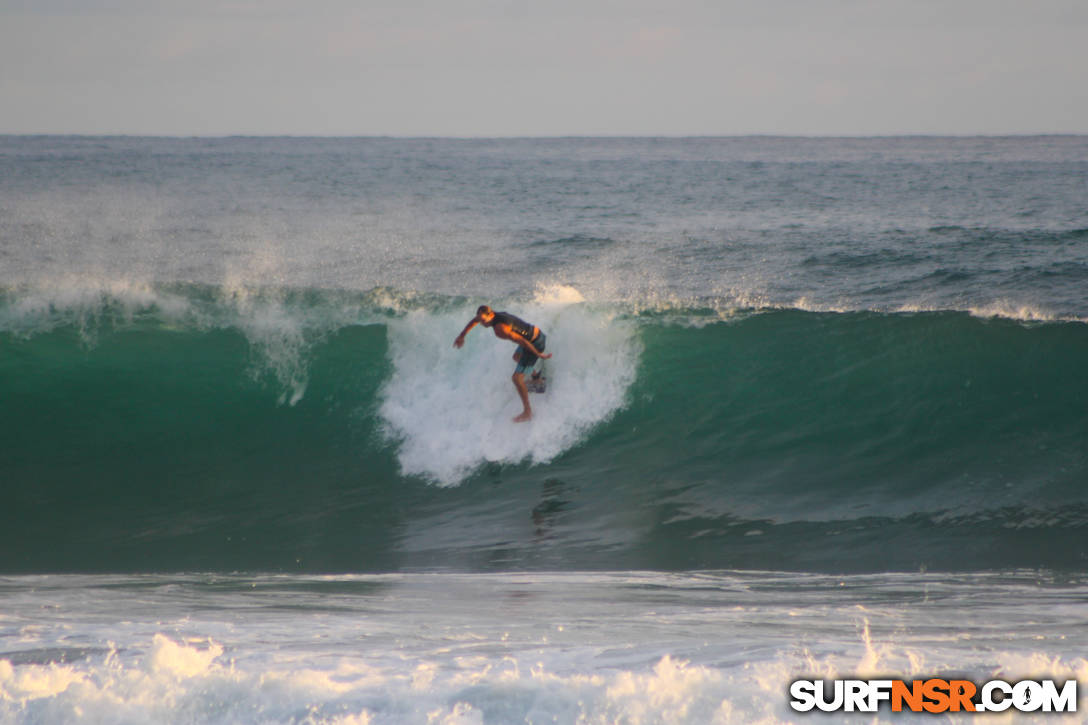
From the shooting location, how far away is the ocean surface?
3.67 metres

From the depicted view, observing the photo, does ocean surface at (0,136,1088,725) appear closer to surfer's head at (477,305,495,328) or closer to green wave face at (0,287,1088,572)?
green wave face at (0,287,1088,572)

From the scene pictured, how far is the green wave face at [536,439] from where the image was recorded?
7.45 m

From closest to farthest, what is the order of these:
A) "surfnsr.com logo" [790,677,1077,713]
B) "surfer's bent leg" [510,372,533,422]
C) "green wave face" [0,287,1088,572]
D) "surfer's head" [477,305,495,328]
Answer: "surfnsr.com logo" [790,677,1077,713], "green wave face" [0,287,1088,572], "surfer's head" [477,305,495,328], "surfer's bent leg" [510,372,533,422]

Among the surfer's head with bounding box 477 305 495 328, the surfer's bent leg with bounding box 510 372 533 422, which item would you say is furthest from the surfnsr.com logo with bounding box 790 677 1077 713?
the surfer's bent leg with bounding box 510 372 533 422

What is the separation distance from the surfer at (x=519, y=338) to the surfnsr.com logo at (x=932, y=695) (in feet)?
18.4

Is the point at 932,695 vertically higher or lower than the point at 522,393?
lower

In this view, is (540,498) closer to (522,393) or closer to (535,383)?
(522,393)

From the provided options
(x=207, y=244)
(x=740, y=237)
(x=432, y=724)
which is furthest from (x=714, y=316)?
(x=207, y=244)

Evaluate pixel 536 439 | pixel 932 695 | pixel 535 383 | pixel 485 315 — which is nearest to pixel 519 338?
pixel 485 315

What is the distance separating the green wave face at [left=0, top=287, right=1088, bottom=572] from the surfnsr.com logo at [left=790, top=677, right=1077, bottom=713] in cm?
335

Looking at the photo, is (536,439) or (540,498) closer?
(540,498)

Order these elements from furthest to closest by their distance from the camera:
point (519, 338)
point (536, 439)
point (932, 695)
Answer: point (536, 439) < point (519, 338) < point (932, 695)

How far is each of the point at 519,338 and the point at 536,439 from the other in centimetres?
112

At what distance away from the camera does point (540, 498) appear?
8414 mm
